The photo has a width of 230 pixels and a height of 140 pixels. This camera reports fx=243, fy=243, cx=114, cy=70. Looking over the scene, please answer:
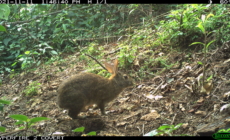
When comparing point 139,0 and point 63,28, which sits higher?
point 139,0

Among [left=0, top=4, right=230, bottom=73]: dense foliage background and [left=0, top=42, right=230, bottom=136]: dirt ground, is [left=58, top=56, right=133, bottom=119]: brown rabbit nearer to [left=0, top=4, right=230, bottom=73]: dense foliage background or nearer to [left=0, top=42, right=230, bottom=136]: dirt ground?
[left=0, top=42, right=230, bottom=136]: dirt ground

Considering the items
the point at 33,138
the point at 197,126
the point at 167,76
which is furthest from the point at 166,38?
the point at 33,138

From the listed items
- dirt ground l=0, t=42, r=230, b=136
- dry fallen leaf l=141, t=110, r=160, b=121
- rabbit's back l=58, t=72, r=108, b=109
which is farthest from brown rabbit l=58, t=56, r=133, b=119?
dry fallen leaf l=141, t=110, r=160, b=121

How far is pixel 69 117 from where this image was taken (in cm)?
468

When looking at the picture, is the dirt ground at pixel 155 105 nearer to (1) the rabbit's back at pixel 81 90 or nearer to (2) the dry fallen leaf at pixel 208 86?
(2) the dry fallen leaf at pixel 208 86

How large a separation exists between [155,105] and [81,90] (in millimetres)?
1398

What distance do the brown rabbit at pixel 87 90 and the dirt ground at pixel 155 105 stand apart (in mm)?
252

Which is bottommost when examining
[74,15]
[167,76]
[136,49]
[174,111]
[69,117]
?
[69,117]

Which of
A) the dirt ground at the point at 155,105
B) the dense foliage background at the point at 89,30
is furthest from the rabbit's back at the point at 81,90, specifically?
the dense foliage background at the point at 89,30

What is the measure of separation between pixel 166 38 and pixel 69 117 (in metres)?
3.58

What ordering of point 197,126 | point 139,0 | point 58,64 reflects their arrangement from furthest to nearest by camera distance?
point 139,0
point 58,64
point 197,126

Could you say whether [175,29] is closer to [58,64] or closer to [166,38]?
[166,38]

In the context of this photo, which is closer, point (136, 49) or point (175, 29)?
point (175, 29)

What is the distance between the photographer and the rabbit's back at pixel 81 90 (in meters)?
4.29
